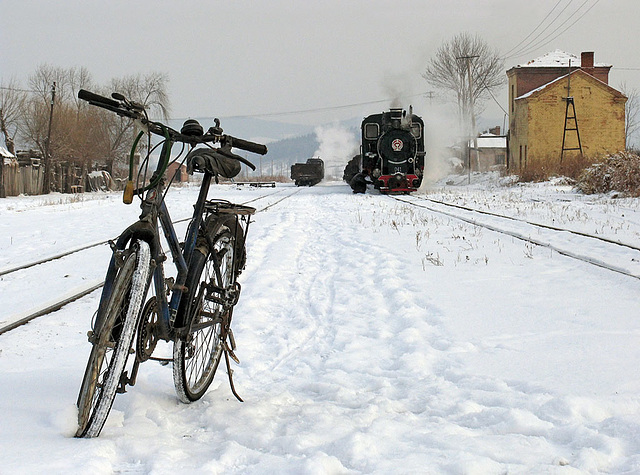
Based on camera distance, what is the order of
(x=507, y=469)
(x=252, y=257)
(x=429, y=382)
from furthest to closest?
1. (x=252, y=257)
2. (x=429, y=382)
3. (x=507, y=469)

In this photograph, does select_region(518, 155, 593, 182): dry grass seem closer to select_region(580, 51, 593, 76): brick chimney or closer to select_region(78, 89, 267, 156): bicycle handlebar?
select_region(580, 51, 593, 76): brick chimney

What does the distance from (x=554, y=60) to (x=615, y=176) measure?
141 ft

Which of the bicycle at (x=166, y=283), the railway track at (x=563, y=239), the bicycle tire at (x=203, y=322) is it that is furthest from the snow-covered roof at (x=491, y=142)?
the bicycle at (x=166, y=283)

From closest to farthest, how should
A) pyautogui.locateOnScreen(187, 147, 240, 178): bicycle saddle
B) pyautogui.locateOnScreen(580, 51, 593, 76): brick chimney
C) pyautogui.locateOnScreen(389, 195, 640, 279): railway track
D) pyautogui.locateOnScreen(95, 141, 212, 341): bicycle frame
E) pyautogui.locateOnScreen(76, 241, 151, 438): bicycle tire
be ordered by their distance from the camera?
pyautogui.locateOnScreen(76, 241, 151, 438): bicycle tire
pyautogui.locateOnScreen(95, 141, 212, 341): bicycle frame
pyautogui.locateOnScreen(187, 147, 240, 178): bicycle saddle
pyautogui.locateOnScreen(389, 195, 640, 279): railway track
pyautogui.locateOnScreen(580, 51, 593, 76): brick chimney

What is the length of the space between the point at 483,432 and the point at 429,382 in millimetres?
781

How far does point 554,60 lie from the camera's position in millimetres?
60500

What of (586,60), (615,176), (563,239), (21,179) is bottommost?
(563,239)

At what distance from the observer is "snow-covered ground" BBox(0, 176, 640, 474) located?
8.60ft

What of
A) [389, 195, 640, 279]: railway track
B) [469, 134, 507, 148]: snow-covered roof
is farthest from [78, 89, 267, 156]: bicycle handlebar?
[469, 134, 507, 148]: snow-covered roof

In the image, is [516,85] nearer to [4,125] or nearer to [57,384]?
[4,125]

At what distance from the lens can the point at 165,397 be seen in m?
3.41

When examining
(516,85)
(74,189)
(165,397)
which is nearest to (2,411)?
(165,397)

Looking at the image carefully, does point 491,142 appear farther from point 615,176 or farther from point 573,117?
point 615,176

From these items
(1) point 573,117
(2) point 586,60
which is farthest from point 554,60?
(1) point 573,117
